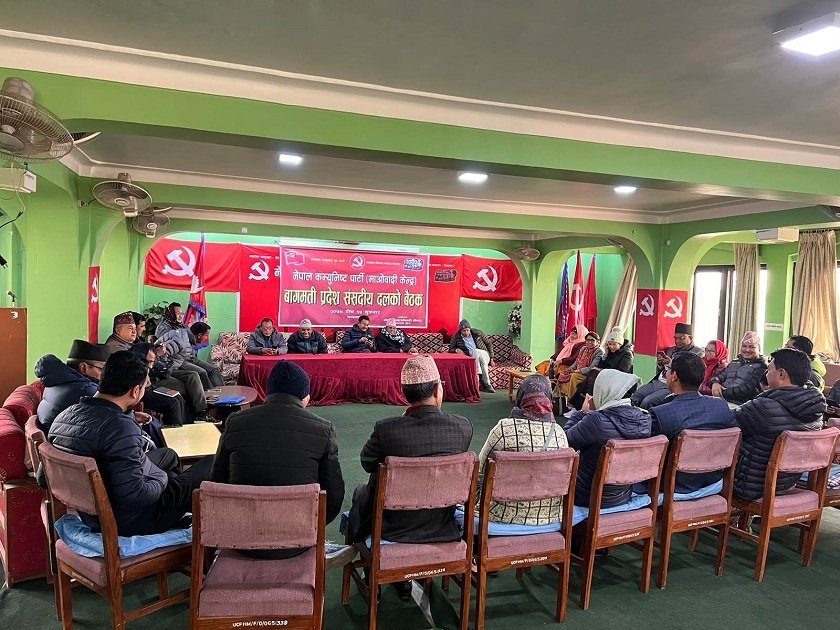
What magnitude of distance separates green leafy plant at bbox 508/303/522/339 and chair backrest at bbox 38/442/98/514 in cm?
963

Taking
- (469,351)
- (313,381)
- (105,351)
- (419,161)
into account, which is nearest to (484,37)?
(419,161)

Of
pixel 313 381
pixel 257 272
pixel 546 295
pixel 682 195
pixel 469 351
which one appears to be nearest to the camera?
pixel 682 195

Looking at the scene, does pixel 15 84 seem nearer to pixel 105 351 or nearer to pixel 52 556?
pixel 105 351

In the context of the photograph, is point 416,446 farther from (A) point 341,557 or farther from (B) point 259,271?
(B) point 259,271

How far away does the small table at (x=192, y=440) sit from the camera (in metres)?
2.74

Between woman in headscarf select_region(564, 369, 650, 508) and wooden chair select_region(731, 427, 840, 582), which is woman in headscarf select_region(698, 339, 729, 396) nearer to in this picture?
wooden chair select_region(731, 427, 840, 582)

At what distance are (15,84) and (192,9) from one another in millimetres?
884

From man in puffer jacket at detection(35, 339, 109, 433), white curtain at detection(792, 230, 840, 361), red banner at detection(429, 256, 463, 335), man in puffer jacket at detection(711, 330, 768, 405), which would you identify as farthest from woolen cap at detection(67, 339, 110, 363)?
white curtain at detection(792, 230, 840, 361)

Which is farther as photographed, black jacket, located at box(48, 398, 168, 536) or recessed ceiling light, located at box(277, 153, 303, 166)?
recessed ceiling light, located at box(277, 153, 303, 166)

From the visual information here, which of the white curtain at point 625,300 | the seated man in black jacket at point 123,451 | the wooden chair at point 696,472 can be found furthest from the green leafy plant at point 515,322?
the seated man in black jacket at point 123,451

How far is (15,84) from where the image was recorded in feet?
7.88

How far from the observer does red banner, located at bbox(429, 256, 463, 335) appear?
418 inches

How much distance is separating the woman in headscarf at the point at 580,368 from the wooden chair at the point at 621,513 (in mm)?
3992

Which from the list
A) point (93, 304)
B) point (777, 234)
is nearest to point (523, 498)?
point (93, 304)
